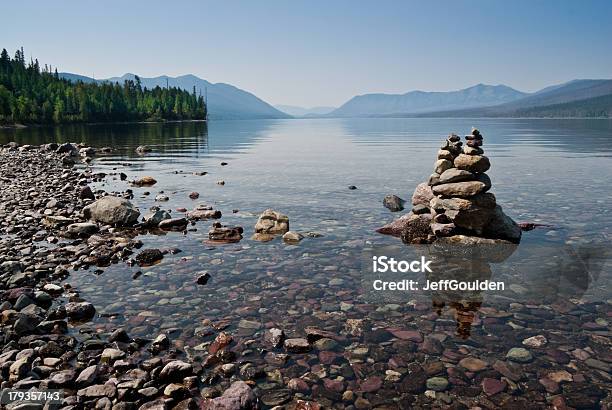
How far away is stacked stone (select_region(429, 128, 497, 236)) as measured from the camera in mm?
17859

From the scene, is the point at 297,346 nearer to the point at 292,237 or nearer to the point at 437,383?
the point at 437,383

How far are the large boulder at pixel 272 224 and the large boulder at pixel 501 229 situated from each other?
332 inches


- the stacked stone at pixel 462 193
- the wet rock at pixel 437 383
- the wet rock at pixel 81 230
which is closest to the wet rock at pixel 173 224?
the wet rock at pixel 81 230

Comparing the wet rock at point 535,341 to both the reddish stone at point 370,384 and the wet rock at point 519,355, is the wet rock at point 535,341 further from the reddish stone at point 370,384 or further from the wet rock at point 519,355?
the reddish stone at point 370,384

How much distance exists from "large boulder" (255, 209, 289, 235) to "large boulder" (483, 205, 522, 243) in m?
8.43

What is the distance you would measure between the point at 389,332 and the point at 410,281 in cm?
363

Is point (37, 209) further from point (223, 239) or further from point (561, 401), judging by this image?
point (561, 401)

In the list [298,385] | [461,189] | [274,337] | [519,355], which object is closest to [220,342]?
[274,337]

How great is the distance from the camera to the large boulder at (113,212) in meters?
19.3

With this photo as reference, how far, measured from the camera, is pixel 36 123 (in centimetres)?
16350

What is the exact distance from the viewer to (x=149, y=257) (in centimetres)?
1495

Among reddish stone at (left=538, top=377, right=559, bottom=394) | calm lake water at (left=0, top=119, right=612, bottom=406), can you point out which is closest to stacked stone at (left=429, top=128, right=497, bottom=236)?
calm lake water at (left=0, top=119, right=612, bottom=406)

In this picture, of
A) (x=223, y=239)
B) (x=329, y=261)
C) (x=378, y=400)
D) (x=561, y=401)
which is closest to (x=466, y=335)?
(x=561, y=401)

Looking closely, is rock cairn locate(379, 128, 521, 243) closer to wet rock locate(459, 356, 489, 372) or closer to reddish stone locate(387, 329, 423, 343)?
reddish stone locate(387, 329, 423, 343)
